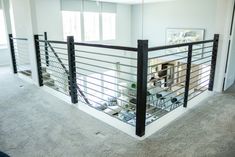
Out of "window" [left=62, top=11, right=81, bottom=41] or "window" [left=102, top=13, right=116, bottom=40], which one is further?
"window" [left=102, top=13, right=116, bottom=40]

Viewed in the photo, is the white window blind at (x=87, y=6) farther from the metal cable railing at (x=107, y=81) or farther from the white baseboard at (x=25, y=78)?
the white baseboard at (x=25, y=78)

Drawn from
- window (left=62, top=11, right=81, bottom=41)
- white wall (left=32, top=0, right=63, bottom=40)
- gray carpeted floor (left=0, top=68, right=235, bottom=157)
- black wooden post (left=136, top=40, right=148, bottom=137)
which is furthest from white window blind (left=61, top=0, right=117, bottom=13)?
black wooden post (left=136, top=40, right=148, bottom=137)

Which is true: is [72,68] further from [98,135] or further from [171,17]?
[171,17]

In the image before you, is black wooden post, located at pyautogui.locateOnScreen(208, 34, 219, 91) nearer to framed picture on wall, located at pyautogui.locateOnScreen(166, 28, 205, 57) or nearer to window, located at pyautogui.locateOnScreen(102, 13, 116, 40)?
framed picture on wall, located at pyautogui.locateOnScreen(166, 28, 205, 57)

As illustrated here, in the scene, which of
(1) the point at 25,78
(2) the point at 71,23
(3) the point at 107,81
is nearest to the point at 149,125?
(3) the point at 107,81

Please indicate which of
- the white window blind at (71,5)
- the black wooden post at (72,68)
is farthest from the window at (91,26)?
the black wooden post at (72,68)

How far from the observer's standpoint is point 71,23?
7.77 metres

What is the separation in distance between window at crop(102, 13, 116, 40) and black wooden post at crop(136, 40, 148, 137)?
7.32 m

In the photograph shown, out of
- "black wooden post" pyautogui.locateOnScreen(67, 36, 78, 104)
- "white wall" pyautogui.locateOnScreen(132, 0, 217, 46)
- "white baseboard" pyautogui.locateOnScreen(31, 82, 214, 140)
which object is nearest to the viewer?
"white baseboard" pyautogui.locateOnScreen(31, 82, 214, 140)

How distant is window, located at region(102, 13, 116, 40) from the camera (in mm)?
8852

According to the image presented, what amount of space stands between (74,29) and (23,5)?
13.5ft

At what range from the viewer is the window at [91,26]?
26.9 ft

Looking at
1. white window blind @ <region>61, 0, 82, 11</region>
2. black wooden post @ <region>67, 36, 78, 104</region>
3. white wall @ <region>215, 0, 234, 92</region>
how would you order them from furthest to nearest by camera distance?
white window blind @ <region>61, 0, 82, 11</region> → white wall @ <region>215, 0, 234, 92</region> → black wooden post @ <region>67, 36, 78, 104</region>

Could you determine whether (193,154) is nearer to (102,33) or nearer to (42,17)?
(42,17)
